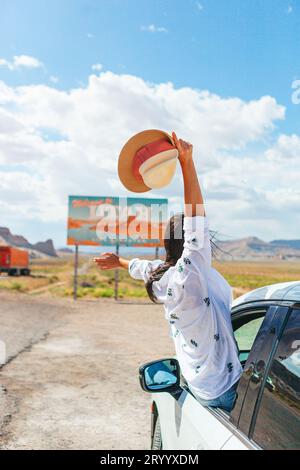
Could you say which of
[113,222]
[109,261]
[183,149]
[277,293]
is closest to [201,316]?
[277,293]

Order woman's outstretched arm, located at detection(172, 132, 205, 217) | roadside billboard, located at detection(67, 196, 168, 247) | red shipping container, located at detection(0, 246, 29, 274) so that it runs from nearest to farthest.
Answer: woman's outstretched arm, located at detection(172, 132, 205, 217) → roadside billboard, located at detection(67, 196, 168, 247) → red shipping container, located at detection(0, 246, 29, 274)

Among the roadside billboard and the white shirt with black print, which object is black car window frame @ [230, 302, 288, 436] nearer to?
the white shirt with black print

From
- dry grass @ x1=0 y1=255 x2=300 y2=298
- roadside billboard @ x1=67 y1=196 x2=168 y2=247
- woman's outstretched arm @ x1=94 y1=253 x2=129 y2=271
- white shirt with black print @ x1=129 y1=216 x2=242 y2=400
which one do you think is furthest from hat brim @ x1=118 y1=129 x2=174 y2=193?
roadside billboard @ x1=67 y1=196 x2=168 y2=247

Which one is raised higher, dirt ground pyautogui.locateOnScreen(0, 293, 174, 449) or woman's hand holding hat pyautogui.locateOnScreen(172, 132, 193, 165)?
woman's hand holding hat pyautogui.locateOnScreen(172, 132, 193, 165)

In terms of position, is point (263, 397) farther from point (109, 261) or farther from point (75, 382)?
point (75, 382)

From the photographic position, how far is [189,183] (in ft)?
7.63

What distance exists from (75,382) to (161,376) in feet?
18.2

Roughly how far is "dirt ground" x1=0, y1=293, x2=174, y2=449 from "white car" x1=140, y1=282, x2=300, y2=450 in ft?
10.4

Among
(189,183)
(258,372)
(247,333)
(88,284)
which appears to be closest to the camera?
(258,372)

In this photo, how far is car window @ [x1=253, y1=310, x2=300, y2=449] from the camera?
75.3 inches
